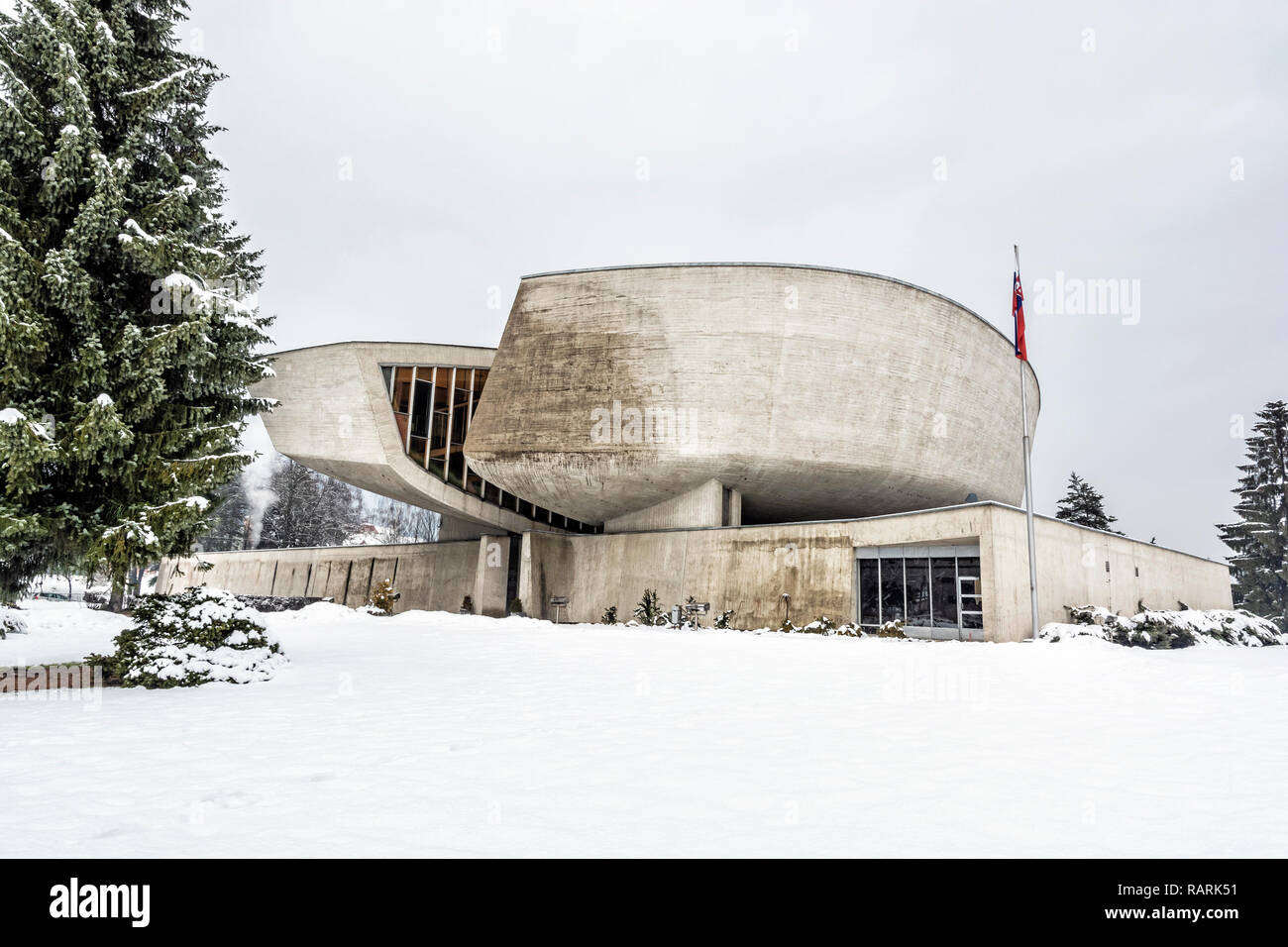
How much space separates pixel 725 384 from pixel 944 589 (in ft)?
32.2

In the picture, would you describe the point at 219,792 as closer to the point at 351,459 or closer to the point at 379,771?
the point at 379,771

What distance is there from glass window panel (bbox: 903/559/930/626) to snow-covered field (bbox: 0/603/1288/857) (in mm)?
10802

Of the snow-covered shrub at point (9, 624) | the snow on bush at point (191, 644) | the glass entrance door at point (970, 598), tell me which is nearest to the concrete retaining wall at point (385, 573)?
the snow-covered shrub at point (9, 624)

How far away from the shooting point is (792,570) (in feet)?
78.3

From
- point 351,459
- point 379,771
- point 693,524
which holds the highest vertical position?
point 351,459

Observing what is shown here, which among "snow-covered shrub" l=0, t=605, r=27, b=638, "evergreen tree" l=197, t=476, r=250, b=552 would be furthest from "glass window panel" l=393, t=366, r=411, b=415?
"evergreen tree" l=197, t=476, r=250, b=552

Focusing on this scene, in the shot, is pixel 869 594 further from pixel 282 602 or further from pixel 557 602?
pixel 282 602

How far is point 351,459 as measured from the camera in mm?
29875

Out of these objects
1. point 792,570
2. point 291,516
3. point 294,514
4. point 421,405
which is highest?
point 421,405

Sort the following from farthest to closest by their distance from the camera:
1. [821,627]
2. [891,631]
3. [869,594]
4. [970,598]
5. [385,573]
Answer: [385,573], [869,594], [821,627], [891,631], [970,598]

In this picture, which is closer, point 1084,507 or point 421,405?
point 421,405

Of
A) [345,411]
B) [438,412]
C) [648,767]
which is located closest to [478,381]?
[438,412]
